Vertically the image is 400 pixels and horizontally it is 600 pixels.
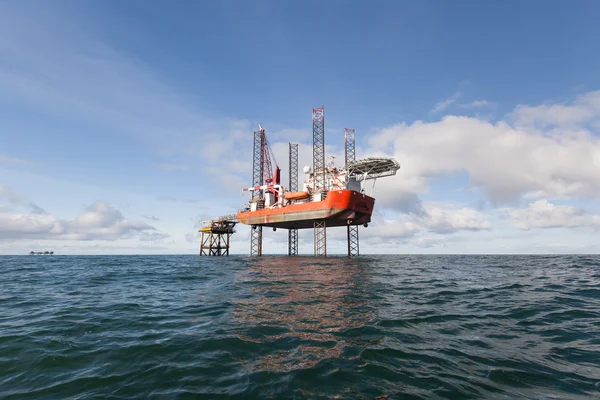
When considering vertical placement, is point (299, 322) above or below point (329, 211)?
below

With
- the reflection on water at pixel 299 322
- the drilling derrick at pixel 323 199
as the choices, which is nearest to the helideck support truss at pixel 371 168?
the drilling derrick at pixel 323 199

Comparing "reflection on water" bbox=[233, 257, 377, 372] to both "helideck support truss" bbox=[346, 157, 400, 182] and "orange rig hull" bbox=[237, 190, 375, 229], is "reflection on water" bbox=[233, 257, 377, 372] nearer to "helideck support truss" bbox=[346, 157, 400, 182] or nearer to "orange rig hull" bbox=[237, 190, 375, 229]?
"orange rig hull" bbox=[237, 190, 375, 229]

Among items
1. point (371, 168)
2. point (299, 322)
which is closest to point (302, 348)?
point (299, 322)

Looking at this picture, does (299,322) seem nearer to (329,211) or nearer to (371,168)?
(329,211)

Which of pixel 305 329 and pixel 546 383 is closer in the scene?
pixel 546 383

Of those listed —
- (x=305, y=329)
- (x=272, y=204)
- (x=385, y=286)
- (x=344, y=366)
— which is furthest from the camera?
(x=272, y=204)

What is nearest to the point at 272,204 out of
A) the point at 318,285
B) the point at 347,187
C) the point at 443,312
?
the point at 347,187

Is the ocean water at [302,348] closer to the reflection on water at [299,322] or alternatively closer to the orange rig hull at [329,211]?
the reflection on water at [299,322]

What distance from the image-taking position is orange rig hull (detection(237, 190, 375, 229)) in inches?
1861

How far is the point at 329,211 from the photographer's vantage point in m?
47.8

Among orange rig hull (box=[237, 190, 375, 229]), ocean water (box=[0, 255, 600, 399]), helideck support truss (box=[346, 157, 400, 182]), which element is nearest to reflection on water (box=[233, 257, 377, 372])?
ocean water (box=[0, 255, 600, 399])

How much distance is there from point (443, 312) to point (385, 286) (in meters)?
5.99

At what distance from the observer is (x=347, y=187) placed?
169 feet

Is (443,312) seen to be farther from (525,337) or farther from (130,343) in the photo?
(130,343)
